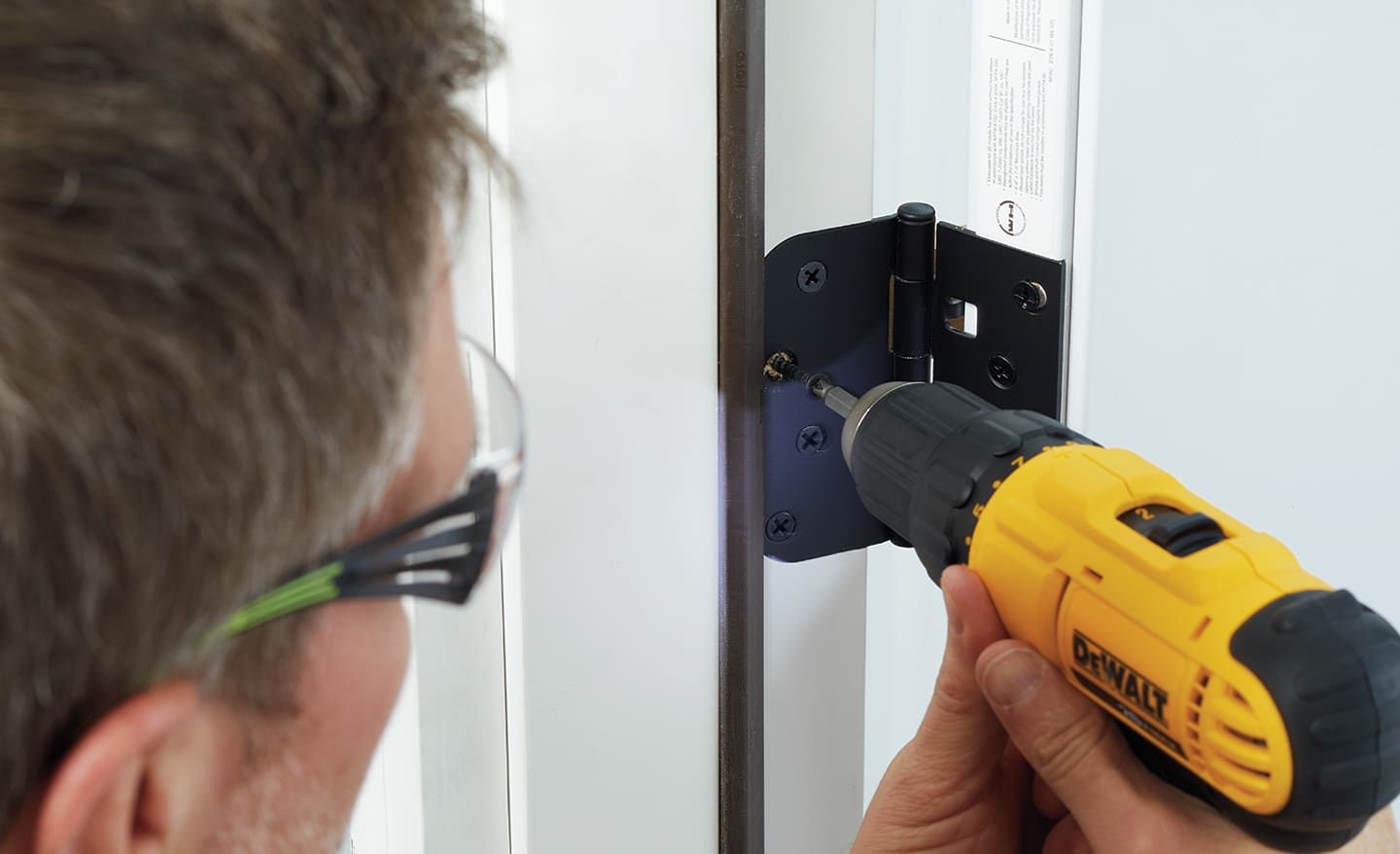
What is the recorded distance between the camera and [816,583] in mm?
862

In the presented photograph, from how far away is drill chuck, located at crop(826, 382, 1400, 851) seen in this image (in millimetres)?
529

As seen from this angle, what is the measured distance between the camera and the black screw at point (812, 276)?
800mm

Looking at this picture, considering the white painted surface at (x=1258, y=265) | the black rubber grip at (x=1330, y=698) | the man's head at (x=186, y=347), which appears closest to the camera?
the man's head at (x=186, y=347)

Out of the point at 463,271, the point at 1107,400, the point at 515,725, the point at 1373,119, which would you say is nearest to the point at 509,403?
the point at 463,271

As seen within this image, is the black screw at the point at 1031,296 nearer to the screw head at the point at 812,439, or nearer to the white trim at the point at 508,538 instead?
the screw head at the point at 812,439

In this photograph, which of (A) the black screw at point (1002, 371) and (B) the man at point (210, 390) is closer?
(B) the man at point (210, 390)

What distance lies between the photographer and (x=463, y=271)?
705mm

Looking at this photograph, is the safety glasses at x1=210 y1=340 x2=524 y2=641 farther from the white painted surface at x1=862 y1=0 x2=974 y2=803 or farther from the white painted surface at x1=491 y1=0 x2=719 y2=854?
the white painted surface at x1=862 y1=0 x2=974 y2=803

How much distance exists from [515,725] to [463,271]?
264 millimetres

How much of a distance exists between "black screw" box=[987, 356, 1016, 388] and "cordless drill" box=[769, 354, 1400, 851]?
8 cm

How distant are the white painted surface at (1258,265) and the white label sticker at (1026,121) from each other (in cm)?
2

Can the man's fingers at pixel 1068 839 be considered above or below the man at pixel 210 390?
below

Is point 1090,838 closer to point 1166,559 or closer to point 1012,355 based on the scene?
point 1166,559

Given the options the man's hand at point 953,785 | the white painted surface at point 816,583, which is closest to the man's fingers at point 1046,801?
the man's hand at point 953,785
